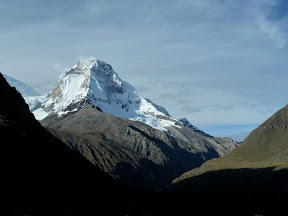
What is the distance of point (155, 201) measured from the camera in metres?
126

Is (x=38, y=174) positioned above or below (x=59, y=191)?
above

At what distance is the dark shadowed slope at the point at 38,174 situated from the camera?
115 metres

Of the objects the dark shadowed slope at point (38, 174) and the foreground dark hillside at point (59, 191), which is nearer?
the foreground dark hillside at point (59, 191)

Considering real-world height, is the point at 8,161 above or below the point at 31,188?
above

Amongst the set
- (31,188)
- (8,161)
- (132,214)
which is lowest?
(132,214)

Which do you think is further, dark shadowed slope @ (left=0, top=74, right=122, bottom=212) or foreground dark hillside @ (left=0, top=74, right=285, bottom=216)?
→ dark shadowed slope @ (left=0, top=74, right=122, bottom=212)

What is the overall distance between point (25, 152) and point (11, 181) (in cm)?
3353

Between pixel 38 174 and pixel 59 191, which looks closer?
pixel 59 191

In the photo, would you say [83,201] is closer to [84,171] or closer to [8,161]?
[8,161]

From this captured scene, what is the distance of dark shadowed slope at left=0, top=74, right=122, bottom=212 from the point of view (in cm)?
11500

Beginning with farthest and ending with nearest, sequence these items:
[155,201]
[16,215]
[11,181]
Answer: [155,201], [11,181], [16,215]

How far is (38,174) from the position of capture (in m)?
139

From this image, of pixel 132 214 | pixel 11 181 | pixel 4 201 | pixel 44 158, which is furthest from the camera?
pixel 44 158

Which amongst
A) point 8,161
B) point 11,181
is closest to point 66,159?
point 8,161
